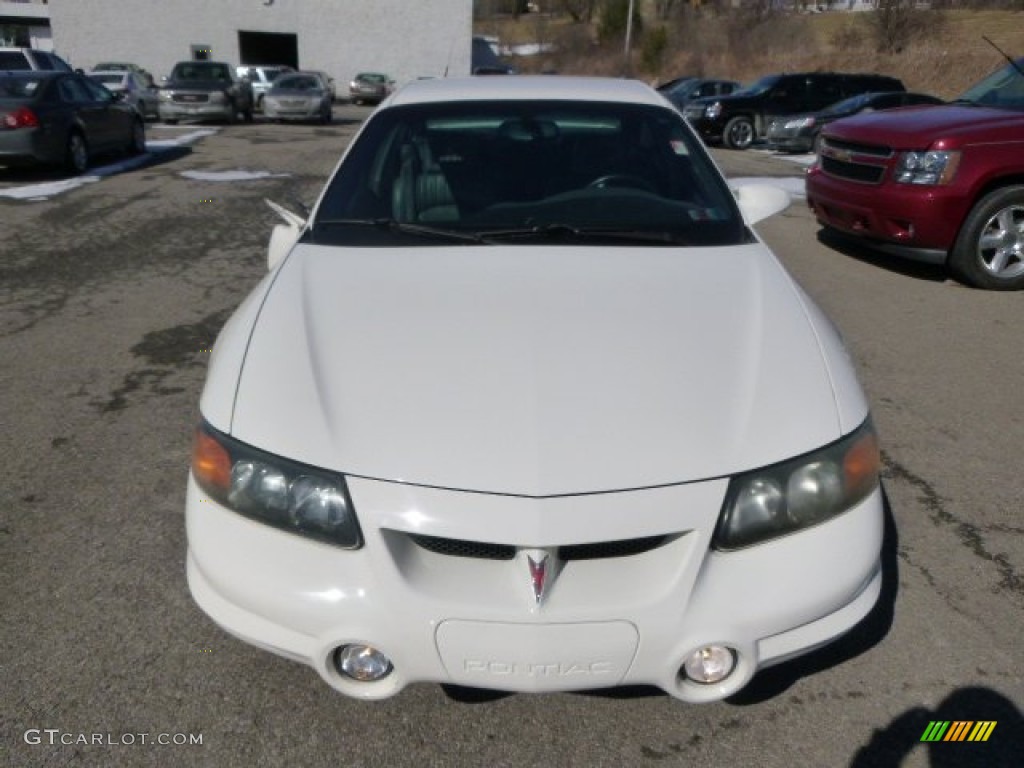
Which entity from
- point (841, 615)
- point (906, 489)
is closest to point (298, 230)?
point (841, 615)

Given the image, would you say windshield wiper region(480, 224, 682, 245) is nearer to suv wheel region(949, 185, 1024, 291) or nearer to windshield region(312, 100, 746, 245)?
windshield region(312, 100, 746, 245)

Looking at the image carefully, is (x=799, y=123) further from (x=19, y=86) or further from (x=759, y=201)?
(x=759, y=201)

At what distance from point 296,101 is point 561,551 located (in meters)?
24.3

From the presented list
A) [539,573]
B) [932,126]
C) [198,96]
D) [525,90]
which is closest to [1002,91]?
[932,126]

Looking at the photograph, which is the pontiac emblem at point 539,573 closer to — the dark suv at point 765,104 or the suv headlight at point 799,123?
the suv headlight at point 799,123

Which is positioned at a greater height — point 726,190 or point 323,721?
point 726,190

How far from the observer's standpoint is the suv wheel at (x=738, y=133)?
18312 mm

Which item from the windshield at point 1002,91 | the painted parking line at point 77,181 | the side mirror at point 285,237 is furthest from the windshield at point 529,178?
the painted parking line at point 77,181

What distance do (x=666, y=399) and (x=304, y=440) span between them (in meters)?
0.87

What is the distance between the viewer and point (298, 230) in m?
3.35

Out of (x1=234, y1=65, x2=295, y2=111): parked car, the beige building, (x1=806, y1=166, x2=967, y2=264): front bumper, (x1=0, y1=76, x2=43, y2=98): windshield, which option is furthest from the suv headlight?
the beige building

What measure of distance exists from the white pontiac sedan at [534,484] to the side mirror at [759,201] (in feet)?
3.42

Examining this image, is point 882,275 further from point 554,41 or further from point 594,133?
point 554,41

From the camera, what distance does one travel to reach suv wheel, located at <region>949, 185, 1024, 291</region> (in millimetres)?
6555
